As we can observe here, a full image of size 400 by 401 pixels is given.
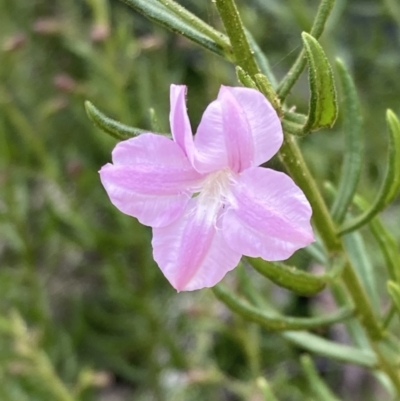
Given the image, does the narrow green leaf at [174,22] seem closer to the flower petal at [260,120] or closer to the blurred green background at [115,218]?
the flower petal at [260,120]

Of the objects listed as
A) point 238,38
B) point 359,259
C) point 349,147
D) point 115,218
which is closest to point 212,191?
point 238,38

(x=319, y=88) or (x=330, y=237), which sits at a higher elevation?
(x=319, y=88)


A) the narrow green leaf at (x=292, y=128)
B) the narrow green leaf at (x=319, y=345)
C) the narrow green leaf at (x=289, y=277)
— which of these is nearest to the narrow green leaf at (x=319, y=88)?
the narrow green leaf at (x=292, y=128)

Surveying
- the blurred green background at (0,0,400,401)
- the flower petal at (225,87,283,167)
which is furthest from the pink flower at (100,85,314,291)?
the blurred green background at (0,0,400,401)

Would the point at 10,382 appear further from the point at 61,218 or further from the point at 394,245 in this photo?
the point at 394,245

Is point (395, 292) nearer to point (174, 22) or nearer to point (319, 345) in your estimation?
point (319, 345)
